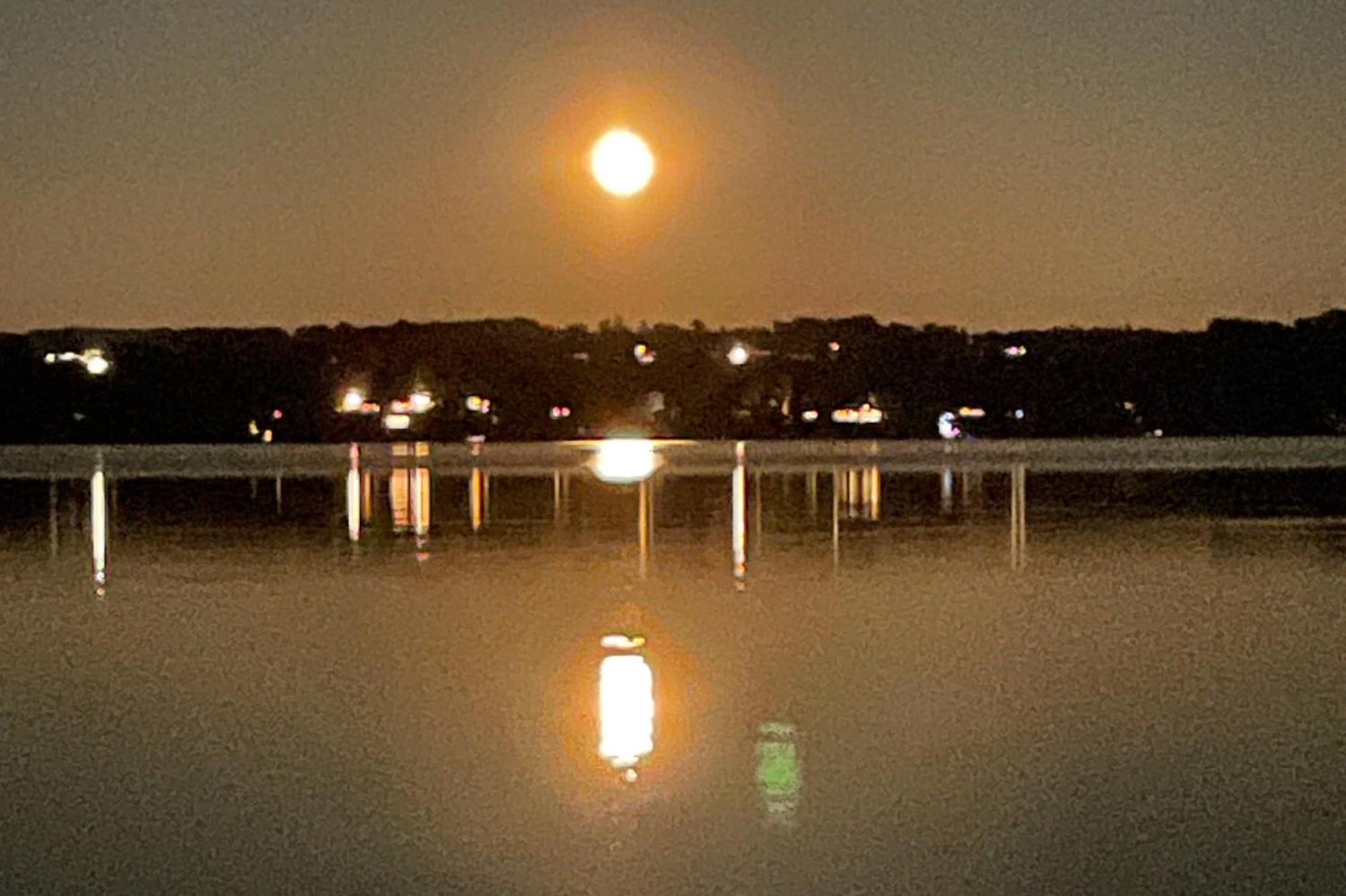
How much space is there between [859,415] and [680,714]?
5061 inches

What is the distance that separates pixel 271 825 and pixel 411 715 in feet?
10.3

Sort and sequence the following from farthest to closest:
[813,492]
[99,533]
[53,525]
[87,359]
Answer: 1. [87,359]
2. [813,492]
3. [53,525]
4. [99,533]

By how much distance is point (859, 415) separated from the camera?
461 feet

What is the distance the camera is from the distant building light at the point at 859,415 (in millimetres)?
139375

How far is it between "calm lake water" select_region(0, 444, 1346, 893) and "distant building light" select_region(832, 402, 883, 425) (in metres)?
111

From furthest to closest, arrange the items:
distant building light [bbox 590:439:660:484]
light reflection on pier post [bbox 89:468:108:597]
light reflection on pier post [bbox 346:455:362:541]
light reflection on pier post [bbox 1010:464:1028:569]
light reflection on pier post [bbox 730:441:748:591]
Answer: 1. distant building light [bbox 590:439:660:484]
2. light reflection on pier post [bbox 346:455:362:541]
3. light reflection on pier post [bbox 1010:464:1028:569]
4. light reflection on pier post [bbox 89:468:108:597]
5. light reflection on pier post [bbox 730:441:748:591]

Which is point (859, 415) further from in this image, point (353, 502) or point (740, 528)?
point (740, 528)

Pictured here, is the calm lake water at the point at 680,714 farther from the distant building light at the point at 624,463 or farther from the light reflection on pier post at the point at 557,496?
the distant building light at the point at 624,463

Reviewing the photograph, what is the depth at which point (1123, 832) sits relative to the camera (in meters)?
9.45

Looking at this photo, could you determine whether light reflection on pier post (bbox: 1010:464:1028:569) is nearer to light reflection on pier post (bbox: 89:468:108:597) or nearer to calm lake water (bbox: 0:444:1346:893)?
calm lake water (bbox: 0:444:1346:893)

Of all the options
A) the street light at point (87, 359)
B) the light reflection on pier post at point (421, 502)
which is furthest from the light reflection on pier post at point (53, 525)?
the street light at point (87, 359)

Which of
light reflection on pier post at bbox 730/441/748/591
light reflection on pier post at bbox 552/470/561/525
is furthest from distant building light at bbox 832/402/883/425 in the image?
light reflection on pier post at bbox 730/441/748/591

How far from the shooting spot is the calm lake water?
9.04 meters

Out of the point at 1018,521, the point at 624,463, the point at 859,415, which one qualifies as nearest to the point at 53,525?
the point at 1018,521
